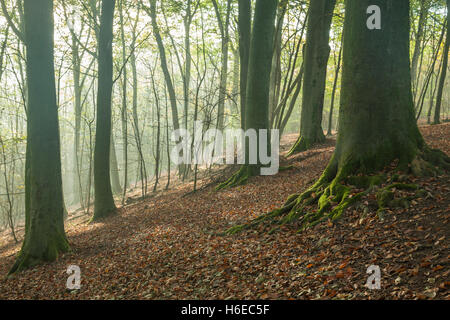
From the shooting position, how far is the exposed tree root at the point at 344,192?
541cm

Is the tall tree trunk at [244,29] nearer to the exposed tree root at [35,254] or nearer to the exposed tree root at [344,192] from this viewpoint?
the exposed tree root at [344,192]

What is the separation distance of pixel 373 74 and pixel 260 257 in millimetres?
4072

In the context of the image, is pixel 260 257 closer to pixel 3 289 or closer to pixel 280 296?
pixel 280 296

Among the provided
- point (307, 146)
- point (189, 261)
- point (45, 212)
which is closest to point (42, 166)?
point (45, 212)

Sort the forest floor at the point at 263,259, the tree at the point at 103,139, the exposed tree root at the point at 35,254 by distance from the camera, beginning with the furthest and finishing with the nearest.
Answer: the tree at the point at 103,139, the exposed tree root at the point at 35,254, the forest floor at the point at 263,259

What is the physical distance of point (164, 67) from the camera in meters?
18.1

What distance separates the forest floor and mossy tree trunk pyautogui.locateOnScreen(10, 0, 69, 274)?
2.22 ft

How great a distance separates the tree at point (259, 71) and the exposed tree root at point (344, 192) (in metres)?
5.30

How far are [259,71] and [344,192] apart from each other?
22.9 feet

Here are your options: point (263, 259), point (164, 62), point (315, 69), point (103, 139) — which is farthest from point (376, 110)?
point (164, 62)

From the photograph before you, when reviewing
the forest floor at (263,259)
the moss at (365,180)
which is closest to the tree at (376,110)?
the moss at (365,180)

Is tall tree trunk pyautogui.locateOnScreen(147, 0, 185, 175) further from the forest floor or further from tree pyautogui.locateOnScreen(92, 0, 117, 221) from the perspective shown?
the forest floor

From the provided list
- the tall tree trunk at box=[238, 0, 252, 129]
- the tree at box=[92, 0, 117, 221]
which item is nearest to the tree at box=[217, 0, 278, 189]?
the tall tree trunk at box=[238, 0, 252, 129]

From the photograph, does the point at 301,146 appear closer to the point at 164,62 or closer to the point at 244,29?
the point at 244,29
